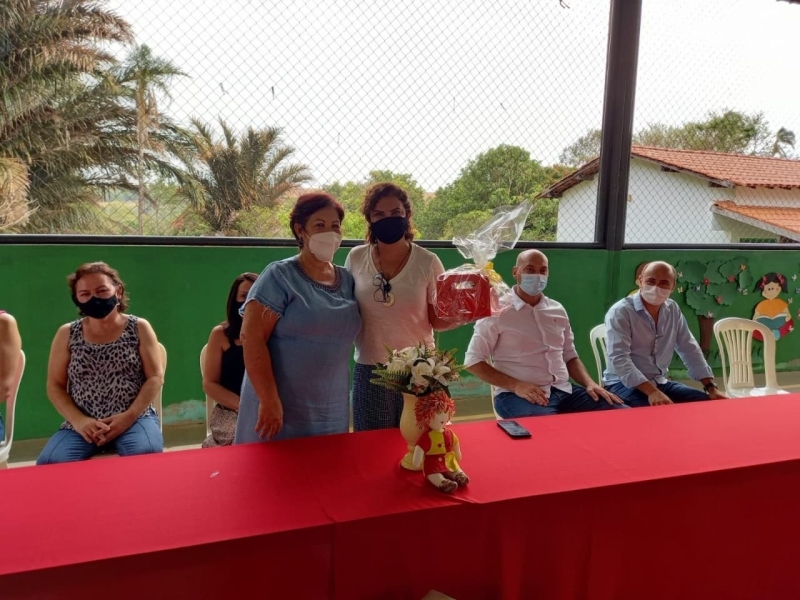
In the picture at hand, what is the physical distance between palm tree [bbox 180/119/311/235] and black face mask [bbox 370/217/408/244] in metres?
1.80

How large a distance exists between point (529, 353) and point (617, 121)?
2393 mm

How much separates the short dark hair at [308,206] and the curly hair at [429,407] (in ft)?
2.58

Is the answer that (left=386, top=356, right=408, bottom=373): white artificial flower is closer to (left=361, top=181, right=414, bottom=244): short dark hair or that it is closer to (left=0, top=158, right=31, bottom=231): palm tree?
(left=361, top=181, right=414, bottom=244): short dark hair

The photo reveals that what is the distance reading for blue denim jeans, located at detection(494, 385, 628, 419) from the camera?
2.61 meters

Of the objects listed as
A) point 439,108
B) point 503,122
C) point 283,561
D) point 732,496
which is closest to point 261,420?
point 283,561

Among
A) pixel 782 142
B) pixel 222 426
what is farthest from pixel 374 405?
pixel 782 142

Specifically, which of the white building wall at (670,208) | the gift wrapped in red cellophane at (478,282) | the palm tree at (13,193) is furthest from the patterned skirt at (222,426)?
the white building wall at (670,208)

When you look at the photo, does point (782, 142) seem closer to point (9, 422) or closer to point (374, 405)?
point (374, 405)

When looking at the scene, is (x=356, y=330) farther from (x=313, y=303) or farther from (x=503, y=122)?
(x=503, y=122)

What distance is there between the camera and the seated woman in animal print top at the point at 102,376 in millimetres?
2303

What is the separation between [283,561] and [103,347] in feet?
5.33

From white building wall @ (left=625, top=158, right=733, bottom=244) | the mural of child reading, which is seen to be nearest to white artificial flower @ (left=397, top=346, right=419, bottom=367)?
white building wall @ (left=625, top=158, right=733, bottom=244)

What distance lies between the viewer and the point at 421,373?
143cm

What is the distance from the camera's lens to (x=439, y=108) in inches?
154
